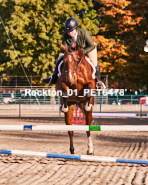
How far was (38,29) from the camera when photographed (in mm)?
36406

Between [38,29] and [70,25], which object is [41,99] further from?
[70,25]

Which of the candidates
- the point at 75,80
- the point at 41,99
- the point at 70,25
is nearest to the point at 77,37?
the point at 70,25

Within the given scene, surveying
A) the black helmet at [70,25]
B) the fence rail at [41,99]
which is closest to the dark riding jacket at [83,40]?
the black helmet at [70,25]

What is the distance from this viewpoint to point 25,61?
3688cm

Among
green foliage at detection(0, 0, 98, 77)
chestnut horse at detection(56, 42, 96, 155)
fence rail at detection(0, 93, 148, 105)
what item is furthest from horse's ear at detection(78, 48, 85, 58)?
green foliage at detection(0, 0, 98, 77)

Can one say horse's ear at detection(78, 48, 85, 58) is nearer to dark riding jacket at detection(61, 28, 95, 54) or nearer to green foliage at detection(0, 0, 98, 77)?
dark riding jacket at detection(61, 28, 95, 54)

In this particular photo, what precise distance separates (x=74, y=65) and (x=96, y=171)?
233cm

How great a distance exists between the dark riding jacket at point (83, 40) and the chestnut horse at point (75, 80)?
307 millimetres

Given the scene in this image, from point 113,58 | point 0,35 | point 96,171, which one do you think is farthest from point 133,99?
point 96,171

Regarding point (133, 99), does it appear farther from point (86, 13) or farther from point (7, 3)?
point (7, 3)

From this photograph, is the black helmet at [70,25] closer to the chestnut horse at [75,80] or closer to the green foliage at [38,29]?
the chestnut horse at [75,80]

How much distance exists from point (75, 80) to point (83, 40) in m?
1.12

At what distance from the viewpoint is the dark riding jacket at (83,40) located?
8336 mm

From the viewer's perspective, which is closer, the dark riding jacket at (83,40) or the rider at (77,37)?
the rider at (77,37)
